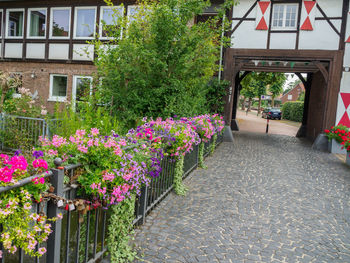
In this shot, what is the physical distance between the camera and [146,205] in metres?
4.44

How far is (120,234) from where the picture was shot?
3305 millimetres

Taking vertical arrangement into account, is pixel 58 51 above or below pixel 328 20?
below

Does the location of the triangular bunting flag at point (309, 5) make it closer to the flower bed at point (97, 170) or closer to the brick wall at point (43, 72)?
the brick wall at point (43, 72)

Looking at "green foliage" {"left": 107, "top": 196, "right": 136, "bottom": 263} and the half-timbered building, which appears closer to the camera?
"green foliage" {"left": 107, "top": 196, "right": 136, "bottom": 263}

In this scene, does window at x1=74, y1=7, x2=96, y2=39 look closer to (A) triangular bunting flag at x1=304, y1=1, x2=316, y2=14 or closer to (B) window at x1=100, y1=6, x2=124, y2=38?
(B) window at x1=100, y1=6, x2=124, y2=38

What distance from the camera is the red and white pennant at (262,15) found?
12375 millimetres

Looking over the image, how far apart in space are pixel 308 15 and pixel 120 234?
12.0 m

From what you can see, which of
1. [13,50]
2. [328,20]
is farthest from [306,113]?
[13,50]

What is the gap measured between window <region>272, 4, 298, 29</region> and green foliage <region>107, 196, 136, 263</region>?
11.5 m

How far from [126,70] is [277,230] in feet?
14.3

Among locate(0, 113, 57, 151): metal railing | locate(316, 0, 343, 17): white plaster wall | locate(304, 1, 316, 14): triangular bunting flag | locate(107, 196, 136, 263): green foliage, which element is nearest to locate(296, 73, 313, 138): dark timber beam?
locate(316, 0, 343, 17): white plaster wall

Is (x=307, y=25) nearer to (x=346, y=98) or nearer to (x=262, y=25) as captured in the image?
(x=262, y=25)

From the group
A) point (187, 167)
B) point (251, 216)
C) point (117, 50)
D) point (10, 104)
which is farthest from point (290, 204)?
point (10, 104)

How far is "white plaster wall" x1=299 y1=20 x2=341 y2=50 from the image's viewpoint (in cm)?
1175
